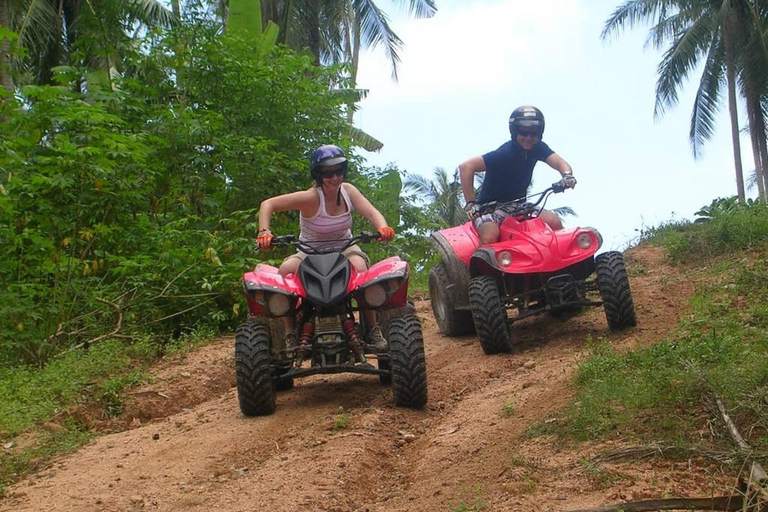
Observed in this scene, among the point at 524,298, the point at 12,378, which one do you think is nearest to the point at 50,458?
the point at 12,378

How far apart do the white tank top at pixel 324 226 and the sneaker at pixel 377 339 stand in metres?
0.79

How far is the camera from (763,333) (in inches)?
230

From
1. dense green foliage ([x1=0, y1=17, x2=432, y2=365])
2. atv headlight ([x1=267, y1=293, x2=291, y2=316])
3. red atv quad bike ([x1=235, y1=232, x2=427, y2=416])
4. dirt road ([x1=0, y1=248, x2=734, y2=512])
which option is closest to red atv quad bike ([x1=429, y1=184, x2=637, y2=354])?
dirt road ([x1=0, y1=248, x2=734, y2=512])

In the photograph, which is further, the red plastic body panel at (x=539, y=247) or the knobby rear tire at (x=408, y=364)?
the red plastic body panel at (x=539, y=247)

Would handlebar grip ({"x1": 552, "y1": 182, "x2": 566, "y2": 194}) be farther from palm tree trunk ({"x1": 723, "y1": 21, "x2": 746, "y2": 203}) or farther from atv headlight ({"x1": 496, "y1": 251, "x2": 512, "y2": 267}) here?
palm tree trunk ({"x1": 723, "y1": 21, "x2": 746, "y2": 203})

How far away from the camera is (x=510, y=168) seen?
356 inches

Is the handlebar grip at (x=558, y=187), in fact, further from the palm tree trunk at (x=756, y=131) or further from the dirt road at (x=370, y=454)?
the palm tree trunk at (x=756, y=131)

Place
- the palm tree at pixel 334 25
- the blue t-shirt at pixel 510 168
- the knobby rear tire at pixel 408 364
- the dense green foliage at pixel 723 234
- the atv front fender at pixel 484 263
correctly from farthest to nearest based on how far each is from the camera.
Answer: the palm tree at pixel 334 25 → the dense green foliage at pixel 723 234 → the blue t-shirt at pixel 510 168 → the atv front fender at pixel 484 263 → the knobby rear tire at pixel 408 364

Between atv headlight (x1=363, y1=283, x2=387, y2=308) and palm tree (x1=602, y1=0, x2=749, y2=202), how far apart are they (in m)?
25.5

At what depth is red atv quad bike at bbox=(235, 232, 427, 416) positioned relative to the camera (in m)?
6.34

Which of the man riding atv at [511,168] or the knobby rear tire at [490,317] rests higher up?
the man riding atv at [511,168]

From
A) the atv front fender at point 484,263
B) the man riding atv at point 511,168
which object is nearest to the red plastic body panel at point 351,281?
the atv front fender at point 484,263

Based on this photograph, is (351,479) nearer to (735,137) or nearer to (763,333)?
(763,333)

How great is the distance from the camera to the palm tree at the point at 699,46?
1177 inches
